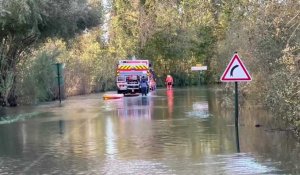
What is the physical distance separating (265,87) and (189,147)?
7.31m

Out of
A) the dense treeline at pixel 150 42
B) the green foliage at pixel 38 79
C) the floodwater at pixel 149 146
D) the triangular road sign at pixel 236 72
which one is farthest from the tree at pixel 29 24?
the triangular road sign at pixel 236 72

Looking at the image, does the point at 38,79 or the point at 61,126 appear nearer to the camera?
the point at 61,126

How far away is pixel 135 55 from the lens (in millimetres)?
65812

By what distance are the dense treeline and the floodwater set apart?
1.43m

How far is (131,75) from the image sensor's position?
43.8m

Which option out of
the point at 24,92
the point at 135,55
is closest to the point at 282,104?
the point at 24,92

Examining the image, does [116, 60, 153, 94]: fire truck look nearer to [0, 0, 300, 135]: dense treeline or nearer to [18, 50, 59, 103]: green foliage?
[0, 0, 300, 135]: dense treeline

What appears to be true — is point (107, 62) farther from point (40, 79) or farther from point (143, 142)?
point (143, 142)

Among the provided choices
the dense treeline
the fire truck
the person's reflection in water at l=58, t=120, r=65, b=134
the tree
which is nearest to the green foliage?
the dense treeline

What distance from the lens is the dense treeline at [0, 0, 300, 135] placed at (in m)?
16.2

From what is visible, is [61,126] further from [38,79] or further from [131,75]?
[131,75]

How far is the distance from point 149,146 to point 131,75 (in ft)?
101

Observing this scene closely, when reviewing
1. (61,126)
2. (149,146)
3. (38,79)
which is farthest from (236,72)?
(38,79)

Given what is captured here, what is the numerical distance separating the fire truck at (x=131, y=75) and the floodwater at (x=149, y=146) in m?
22.1
